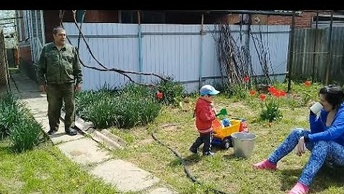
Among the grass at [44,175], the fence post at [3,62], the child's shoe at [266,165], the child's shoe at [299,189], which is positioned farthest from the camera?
the fence post at [3,62]

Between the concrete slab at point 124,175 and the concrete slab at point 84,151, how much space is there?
Result: 21cm

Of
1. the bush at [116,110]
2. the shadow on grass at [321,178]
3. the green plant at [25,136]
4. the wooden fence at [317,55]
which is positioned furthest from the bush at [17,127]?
the wooden fence at [317,55]

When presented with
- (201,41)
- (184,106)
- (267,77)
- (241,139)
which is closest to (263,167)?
(241,139)

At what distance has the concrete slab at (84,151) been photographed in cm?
444

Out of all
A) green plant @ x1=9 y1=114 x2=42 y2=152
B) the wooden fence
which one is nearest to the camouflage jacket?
green plant @ x1=9 y1=114 x2=42 y2=152

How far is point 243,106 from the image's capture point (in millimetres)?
8023

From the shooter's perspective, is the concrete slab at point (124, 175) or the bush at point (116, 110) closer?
the concrete slab at point (124, 175)

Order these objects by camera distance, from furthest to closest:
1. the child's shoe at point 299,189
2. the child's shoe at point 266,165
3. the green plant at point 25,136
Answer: the green plant at point 25,136, the child's shoe at point 266,165, the child's shoe at point 299,189

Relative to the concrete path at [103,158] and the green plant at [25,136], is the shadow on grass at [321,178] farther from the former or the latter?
the green plant at [25,136]

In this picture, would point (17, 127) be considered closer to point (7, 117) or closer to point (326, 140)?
point (7, 117)

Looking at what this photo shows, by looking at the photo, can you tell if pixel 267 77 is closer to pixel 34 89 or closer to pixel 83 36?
pixel 83 36

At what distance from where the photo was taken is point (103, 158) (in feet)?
14.7

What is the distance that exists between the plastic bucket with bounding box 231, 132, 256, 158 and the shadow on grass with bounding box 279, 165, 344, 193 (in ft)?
1.74

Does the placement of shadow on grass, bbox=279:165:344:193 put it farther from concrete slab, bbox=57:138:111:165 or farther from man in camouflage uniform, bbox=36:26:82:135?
man in camouflage uniform, bbox=36:26:82:135
